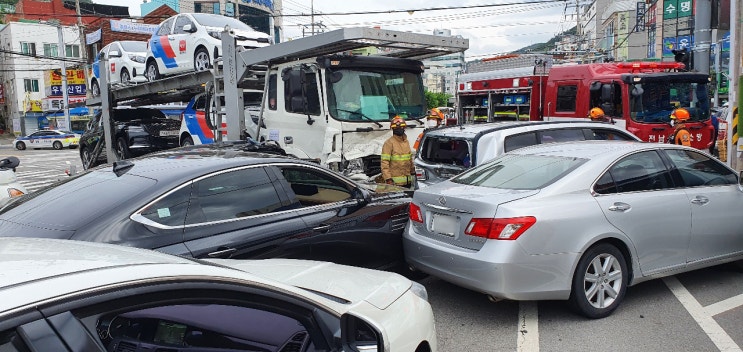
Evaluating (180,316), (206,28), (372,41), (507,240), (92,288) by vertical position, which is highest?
(206,28)

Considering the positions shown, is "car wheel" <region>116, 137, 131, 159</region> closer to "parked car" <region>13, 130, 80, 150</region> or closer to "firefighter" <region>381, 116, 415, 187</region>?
"firefighter" <region>381, 116, 415, 187</region>

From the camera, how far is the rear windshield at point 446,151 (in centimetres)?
690

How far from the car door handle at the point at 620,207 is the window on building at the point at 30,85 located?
206 feet

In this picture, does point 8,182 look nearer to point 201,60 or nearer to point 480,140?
point 480,140

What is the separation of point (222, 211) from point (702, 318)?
3904 mm

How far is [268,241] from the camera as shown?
445 centimetres

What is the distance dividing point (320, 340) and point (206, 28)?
10.8 meters

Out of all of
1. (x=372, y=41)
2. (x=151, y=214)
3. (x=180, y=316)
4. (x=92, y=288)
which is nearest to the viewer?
(x=92, y=288)

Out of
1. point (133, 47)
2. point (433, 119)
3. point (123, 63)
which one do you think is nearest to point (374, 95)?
point (433, 119)

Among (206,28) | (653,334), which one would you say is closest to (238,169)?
(653,334)

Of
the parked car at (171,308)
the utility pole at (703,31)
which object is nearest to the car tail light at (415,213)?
the parked car at (171,308)

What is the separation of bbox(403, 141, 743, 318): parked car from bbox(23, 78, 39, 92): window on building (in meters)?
61.6

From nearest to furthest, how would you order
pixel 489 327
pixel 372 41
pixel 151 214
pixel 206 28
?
pixel 151 214 → pixel 489 327 → pixel 372 41 → pixel 206 28

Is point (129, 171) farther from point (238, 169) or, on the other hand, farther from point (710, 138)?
point (710, 138)
